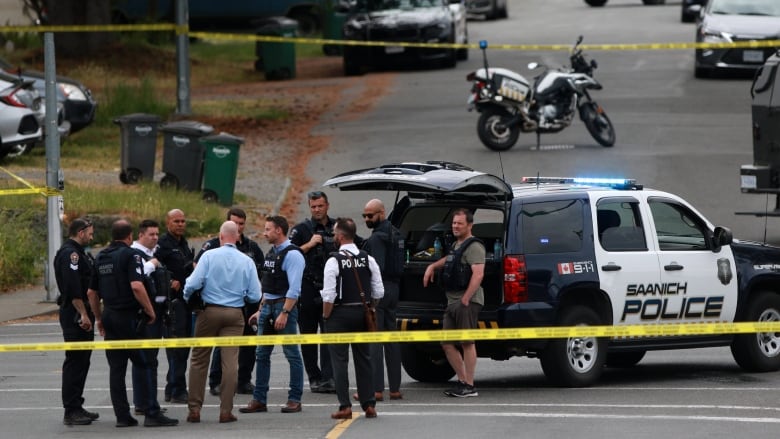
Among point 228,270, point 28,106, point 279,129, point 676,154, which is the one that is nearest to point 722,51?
point 676,154

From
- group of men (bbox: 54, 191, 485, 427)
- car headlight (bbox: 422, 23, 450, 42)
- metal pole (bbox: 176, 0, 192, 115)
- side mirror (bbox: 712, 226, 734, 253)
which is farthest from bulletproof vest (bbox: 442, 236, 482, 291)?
car headlight (bbox: 422, 23, 450, 42)

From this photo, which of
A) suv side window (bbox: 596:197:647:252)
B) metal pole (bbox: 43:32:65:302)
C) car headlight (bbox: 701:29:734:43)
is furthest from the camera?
car headlight (bbox: 701:29:734:43)

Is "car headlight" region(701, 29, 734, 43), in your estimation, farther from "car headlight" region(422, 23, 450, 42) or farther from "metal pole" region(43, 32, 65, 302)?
"metal pole" region(43, 32, 65, 302)

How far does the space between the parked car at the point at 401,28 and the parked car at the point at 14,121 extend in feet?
42.4

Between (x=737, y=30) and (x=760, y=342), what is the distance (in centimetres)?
1920

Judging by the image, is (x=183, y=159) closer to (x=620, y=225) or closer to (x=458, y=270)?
(x=620, y=225)

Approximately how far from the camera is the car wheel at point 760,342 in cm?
1410

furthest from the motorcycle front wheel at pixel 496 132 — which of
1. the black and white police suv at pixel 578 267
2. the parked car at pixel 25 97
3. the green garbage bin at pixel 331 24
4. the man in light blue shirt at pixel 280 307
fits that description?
the green garbage bin at pixel 331 24

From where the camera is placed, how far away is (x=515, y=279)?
42.5 ft

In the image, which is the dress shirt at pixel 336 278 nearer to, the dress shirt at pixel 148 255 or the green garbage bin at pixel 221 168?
the dress shirt at pixel 148 255

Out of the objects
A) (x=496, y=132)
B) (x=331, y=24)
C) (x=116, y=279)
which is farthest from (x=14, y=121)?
(x=331, y=24)

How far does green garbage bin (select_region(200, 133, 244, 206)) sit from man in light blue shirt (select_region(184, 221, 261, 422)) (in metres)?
11.8

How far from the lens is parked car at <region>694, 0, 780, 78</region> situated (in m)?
32.2

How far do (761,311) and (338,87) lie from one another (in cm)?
2391
